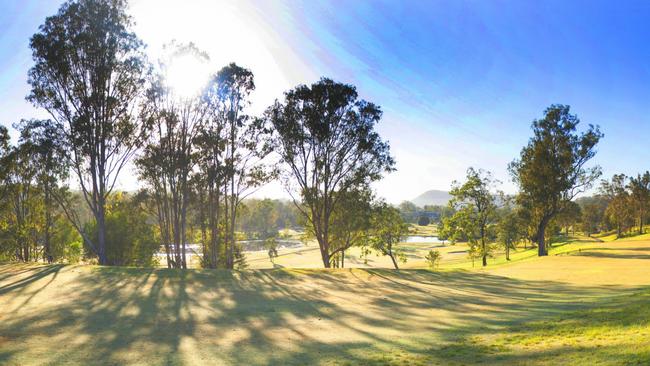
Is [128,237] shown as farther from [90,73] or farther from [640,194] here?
[640,194]

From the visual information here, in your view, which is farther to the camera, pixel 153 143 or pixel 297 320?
pixel 153 143

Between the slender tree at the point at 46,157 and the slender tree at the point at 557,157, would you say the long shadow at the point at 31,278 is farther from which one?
the slender tree at the point at 557,157

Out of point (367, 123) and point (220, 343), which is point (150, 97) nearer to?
point (367, 123)

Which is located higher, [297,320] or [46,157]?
[46,157]

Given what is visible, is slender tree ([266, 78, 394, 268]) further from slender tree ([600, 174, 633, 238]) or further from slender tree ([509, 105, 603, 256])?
slender tree ([600, 174, 633, 238])

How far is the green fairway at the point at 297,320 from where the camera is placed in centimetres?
1048

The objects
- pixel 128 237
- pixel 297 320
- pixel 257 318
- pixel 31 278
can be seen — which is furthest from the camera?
pixel 128 237

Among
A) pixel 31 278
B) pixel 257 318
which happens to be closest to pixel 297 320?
pixel 257 318

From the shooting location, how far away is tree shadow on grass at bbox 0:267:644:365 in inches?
434

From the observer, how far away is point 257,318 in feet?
53.0

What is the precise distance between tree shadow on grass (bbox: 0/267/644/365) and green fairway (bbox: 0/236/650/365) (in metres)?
0.06

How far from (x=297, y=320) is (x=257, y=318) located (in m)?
1.60

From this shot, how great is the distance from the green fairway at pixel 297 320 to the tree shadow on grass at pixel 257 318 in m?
0.06

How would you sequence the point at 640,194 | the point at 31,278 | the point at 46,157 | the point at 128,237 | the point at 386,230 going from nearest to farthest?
1. the point at 31,278
2. the point at 46,157
3. the point at 128,237
4. the point at 386,230
5. the point at 640,194
